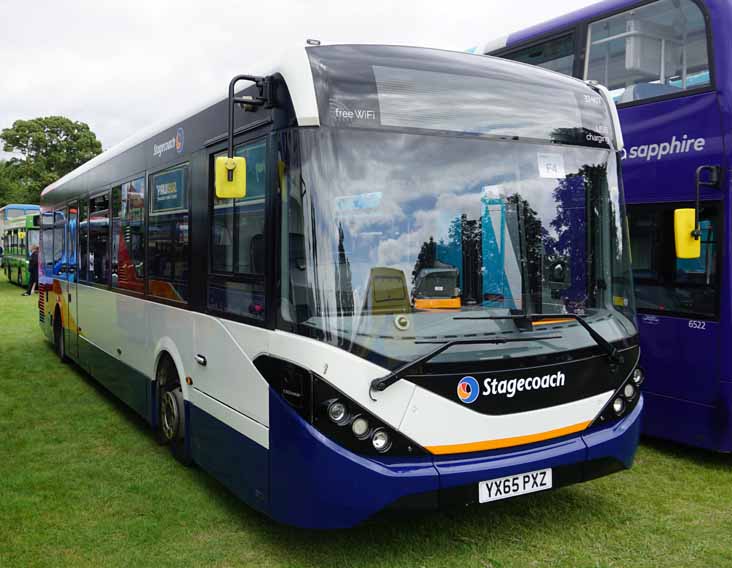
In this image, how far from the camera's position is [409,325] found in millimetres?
3887

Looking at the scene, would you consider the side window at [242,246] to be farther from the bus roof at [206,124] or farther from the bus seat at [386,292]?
the bus seat at [386,292]

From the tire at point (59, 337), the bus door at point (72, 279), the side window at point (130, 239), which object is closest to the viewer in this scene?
the side window at point (130, 239)

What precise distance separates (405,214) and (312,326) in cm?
78

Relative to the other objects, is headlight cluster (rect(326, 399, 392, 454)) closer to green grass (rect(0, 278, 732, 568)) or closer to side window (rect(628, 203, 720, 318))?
green grass (rect(0, 278, 732, 568))

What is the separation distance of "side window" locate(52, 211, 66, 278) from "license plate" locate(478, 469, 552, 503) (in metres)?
8.15

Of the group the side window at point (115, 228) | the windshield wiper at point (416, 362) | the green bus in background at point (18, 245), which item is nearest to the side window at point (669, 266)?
the windshield wiper at point (416, 362)

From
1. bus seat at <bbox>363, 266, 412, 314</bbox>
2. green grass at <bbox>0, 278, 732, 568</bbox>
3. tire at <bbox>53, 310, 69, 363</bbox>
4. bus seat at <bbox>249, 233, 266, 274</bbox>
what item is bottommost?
green grass at <bbox>0, 278, 732, 568</bbox>

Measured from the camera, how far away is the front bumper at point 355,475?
369cm

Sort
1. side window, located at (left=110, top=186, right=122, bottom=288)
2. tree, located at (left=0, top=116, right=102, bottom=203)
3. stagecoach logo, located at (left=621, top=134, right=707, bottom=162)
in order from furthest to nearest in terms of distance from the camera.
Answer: tree, located at (left=0, top=116, right=102, bottom=203) < side window, located at (left=110, top=186, right=122, bottom=288) < stagecoach logo, located at (left=621, top=134, right=707, bottom=162)

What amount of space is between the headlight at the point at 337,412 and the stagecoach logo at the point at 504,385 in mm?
635

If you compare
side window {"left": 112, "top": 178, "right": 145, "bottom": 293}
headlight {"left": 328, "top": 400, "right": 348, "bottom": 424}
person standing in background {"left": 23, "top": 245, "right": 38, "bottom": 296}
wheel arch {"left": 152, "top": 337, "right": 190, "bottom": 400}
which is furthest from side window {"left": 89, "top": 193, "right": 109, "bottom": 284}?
person standing in background {"left": 23, "top": 245, "right": 38, "bottom": 296}

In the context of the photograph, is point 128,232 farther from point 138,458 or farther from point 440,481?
point 440,481

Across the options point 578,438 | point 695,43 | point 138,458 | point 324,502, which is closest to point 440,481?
point 324,502

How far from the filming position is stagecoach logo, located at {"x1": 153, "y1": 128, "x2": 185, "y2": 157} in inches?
226
